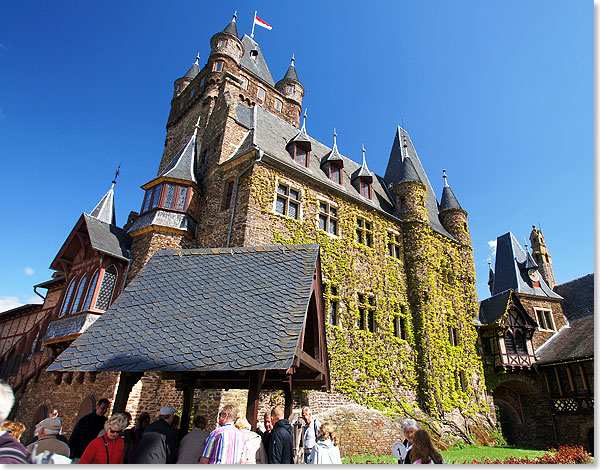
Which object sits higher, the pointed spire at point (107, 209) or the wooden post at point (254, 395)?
the pointed spire at point (107, 209)

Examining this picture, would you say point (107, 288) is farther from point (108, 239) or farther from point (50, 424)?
point (50, 424)

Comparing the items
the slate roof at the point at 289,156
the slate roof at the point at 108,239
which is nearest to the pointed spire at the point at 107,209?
the slate roof at the point at 108,239

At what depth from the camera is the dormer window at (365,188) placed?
18188 millimetres

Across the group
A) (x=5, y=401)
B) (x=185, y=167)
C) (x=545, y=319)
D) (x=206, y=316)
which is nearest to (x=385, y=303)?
(x=185, y=167)

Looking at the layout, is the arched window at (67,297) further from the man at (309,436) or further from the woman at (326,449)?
the woman at (326,449)

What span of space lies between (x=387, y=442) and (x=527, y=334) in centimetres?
1241

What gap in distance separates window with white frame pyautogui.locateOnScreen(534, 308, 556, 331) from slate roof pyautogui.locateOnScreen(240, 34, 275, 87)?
2379 cm

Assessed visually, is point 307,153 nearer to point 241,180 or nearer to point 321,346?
point 241,180

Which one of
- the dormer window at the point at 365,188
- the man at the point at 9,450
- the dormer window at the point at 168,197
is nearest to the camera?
the man at the point at 9,450

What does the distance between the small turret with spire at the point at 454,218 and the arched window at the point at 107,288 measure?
17024 millimetres

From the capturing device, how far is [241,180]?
14.1 meters

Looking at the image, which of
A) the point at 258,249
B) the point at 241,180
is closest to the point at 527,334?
the point at 241,180

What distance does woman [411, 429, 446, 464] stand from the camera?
326 cm

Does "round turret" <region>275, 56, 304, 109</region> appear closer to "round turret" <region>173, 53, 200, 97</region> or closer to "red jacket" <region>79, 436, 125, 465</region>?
"round turret" <region>173, 53, 200, 97</region>
